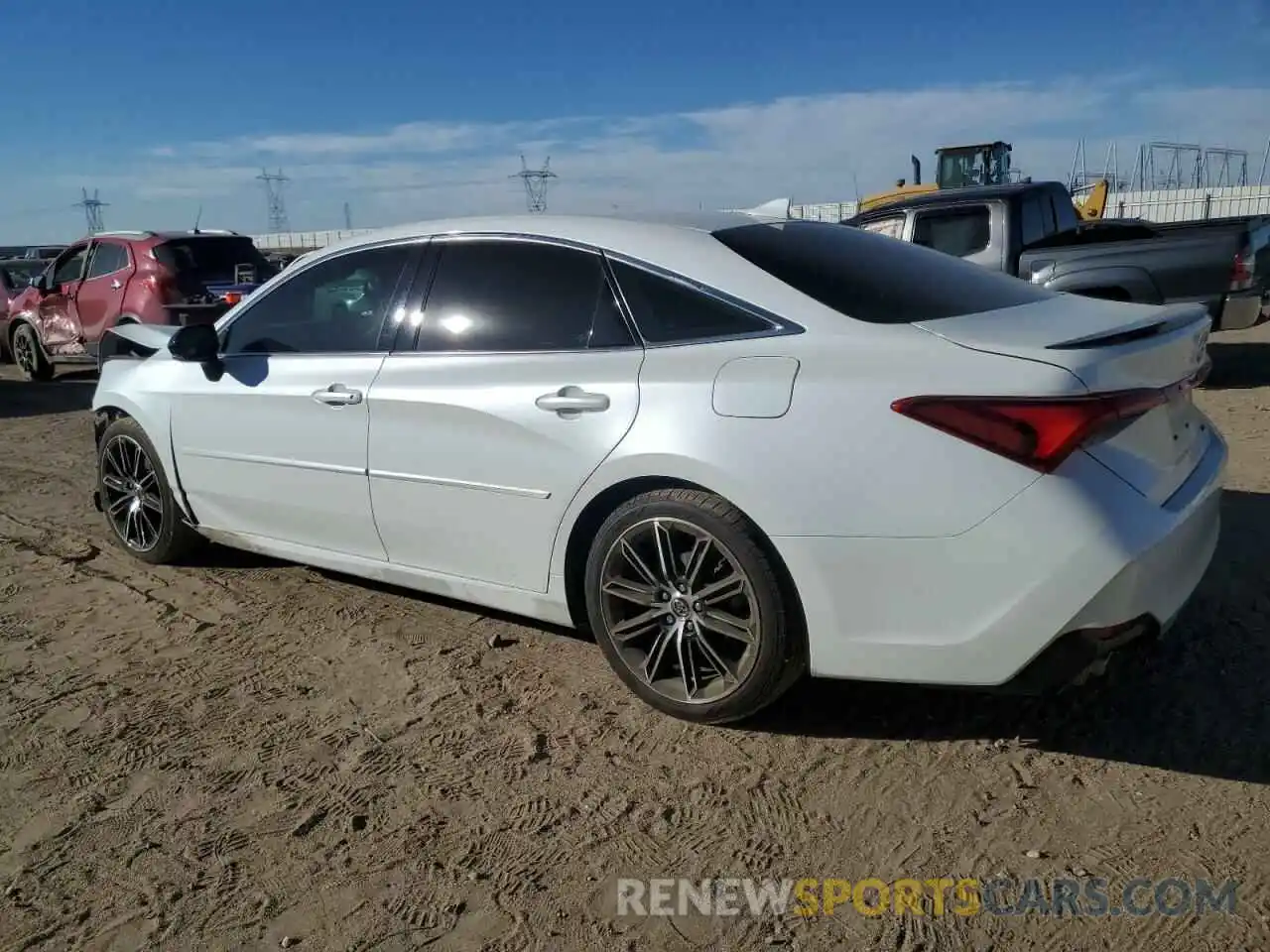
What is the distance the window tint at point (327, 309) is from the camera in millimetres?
4078

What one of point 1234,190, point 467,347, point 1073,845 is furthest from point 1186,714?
point 1234,190

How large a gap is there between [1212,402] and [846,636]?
7054mm

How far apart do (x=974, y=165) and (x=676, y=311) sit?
21795mm

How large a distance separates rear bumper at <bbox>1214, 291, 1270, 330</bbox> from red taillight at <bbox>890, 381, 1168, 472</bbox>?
7.15 m

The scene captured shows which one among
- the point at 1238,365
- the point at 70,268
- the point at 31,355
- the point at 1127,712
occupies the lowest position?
the point at 1238,365

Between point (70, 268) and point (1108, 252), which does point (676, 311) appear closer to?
point (1108, 252)

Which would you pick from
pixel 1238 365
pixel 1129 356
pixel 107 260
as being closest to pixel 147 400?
pixel 1129 356

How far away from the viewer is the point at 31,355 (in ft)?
42.8

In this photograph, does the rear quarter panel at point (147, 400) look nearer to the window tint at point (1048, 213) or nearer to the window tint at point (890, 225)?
the window tint at point (890, 225)

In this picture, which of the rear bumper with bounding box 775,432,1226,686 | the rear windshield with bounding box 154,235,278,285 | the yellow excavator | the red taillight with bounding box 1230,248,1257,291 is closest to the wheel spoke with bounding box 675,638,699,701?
the rear bumper with bounding box 775,432,1226,686

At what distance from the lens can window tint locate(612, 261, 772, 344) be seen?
319cm

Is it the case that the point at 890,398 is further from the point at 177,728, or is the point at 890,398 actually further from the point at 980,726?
the point at 177,728

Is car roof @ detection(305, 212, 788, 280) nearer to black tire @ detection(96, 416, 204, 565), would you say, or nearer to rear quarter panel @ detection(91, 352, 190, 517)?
rear quarter panel @ detection(91, 352, 190, 517)

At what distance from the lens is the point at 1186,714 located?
128 inches
